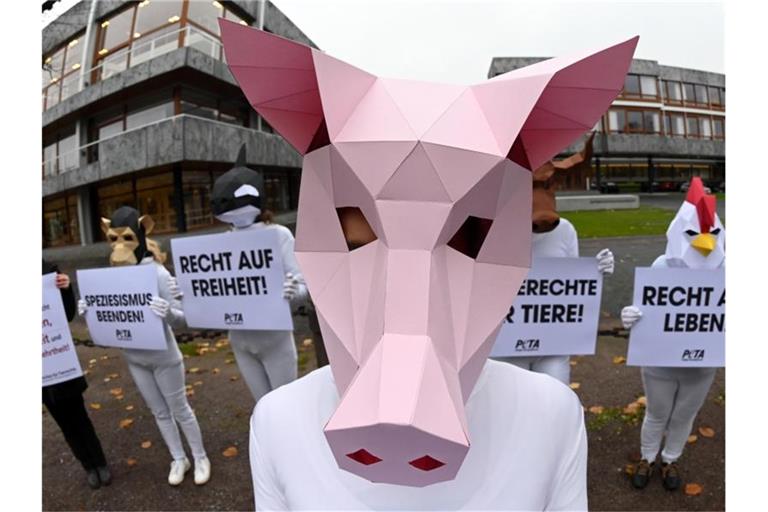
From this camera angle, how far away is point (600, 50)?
88 cm

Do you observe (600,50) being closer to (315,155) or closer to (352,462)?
(315,155)

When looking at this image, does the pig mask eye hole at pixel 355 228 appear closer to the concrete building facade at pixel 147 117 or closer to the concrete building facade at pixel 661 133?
the concrete building facade at pixel 147 117


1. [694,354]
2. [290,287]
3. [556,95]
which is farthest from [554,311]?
[556,95]

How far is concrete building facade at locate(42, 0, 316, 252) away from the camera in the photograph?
8.57 metres

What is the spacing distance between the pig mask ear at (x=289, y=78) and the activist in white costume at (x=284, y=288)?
2096 millimetres

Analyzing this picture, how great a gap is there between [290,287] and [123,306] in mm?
1251

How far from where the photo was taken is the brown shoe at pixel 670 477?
2887mm

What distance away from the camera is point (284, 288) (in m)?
2.98

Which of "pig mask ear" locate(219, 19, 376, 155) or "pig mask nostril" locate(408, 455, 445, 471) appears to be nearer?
"pig mask nostril" locate(408, 455, 445, 471)

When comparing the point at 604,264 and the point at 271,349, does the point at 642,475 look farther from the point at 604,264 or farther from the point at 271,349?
the point at 271,349

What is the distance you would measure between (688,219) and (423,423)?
2.63 m

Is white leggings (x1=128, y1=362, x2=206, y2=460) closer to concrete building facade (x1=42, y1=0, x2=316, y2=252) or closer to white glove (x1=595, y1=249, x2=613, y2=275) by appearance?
white glove (x1=595, y1=249, x2=613, y2=275)

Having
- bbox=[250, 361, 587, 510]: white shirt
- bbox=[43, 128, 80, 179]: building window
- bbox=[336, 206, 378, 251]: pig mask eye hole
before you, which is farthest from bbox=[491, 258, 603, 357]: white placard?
bbox=[43, 128, 80, 179]: building window

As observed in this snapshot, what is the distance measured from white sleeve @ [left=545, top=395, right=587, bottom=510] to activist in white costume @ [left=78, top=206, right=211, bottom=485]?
278 cm
